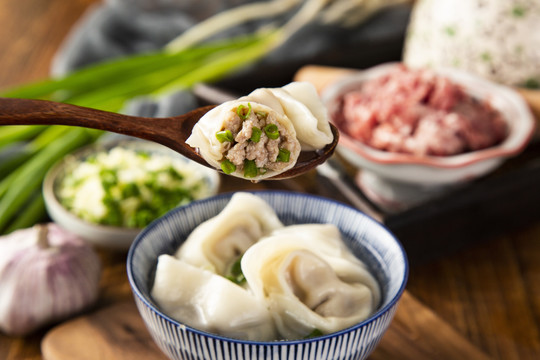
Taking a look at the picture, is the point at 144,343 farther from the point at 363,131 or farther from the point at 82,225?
the point at 363,131

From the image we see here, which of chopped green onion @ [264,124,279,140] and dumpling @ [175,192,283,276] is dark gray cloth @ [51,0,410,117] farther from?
chopped green onion @ [264,124,279,140]

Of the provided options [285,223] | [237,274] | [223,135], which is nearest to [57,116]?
[223,135]

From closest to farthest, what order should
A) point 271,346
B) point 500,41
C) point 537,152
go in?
1. point 271,346
2. point 500,41
3. point 537,152

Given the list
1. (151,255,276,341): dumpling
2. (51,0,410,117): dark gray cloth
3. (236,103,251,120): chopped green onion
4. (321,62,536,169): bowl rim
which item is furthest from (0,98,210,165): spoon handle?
(51,0,410,117): dark gray cloth

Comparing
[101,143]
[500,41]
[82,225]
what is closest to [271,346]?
[82,225]

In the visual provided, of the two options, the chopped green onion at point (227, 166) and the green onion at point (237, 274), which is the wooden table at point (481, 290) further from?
the chopped green onion at point (227, 166)

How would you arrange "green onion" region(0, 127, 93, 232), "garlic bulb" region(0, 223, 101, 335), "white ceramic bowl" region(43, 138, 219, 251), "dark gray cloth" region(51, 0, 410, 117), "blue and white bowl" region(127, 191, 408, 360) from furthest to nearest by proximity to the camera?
"dark gray cloth" region(51, 0, 410, 117) < "green onion" region(0, 127, 93, 232) < "white ceramic bowl" region(43, 138, 219, 251) < "garlic bulb" region(0, 223, 101, 335) < "blue and white bowl" region(127, 191, 408, 360)

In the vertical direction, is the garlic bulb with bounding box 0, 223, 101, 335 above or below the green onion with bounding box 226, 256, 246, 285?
below
